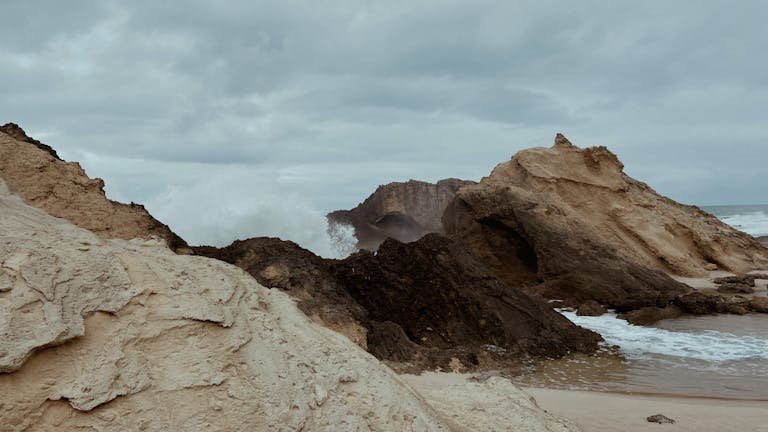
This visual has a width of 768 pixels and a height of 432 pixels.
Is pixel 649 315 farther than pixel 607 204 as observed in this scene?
No

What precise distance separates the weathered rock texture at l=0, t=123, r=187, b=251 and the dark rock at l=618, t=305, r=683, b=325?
971 centimetres

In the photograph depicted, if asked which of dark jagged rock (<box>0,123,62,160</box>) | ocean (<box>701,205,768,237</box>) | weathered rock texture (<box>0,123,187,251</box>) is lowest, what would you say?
weathered rock texture (<box>0,123,187,251</box>)

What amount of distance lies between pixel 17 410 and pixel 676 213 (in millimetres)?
22402

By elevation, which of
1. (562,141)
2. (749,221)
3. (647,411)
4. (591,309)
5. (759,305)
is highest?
(749,221)

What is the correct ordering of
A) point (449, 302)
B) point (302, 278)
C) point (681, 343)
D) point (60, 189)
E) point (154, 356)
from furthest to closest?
point (681, 343) < point (449, 302) < point (302, 278) < point (60, 189) < point (154, 356)

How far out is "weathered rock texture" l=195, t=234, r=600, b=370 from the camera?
25.9ft

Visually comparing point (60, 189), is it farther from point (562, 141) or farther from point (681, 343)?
point (562, 141)

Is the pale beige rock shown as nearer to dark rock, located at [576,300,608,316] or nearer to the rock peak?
the rock peak

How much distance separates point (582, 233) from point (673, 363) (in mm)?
7079

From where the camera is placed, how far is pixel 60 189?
691 centimetres

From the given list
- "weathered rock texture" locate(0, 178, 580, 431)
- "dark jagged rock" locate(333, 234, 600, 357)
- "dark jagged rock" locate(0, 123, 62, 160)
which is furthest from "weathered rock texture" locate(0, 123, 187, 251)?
"dark jagged rock" locate(333, 234, 600, 357)

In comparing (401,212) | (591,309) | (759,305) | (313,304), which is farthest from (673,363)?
(401,212)

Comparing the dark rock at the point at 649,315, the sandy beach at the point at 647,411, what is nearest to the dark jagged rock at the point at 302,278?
the sandy beach at the point at 647,411

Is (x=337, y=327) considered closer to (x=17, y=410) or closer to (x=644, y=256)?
(x=17, y=410)
